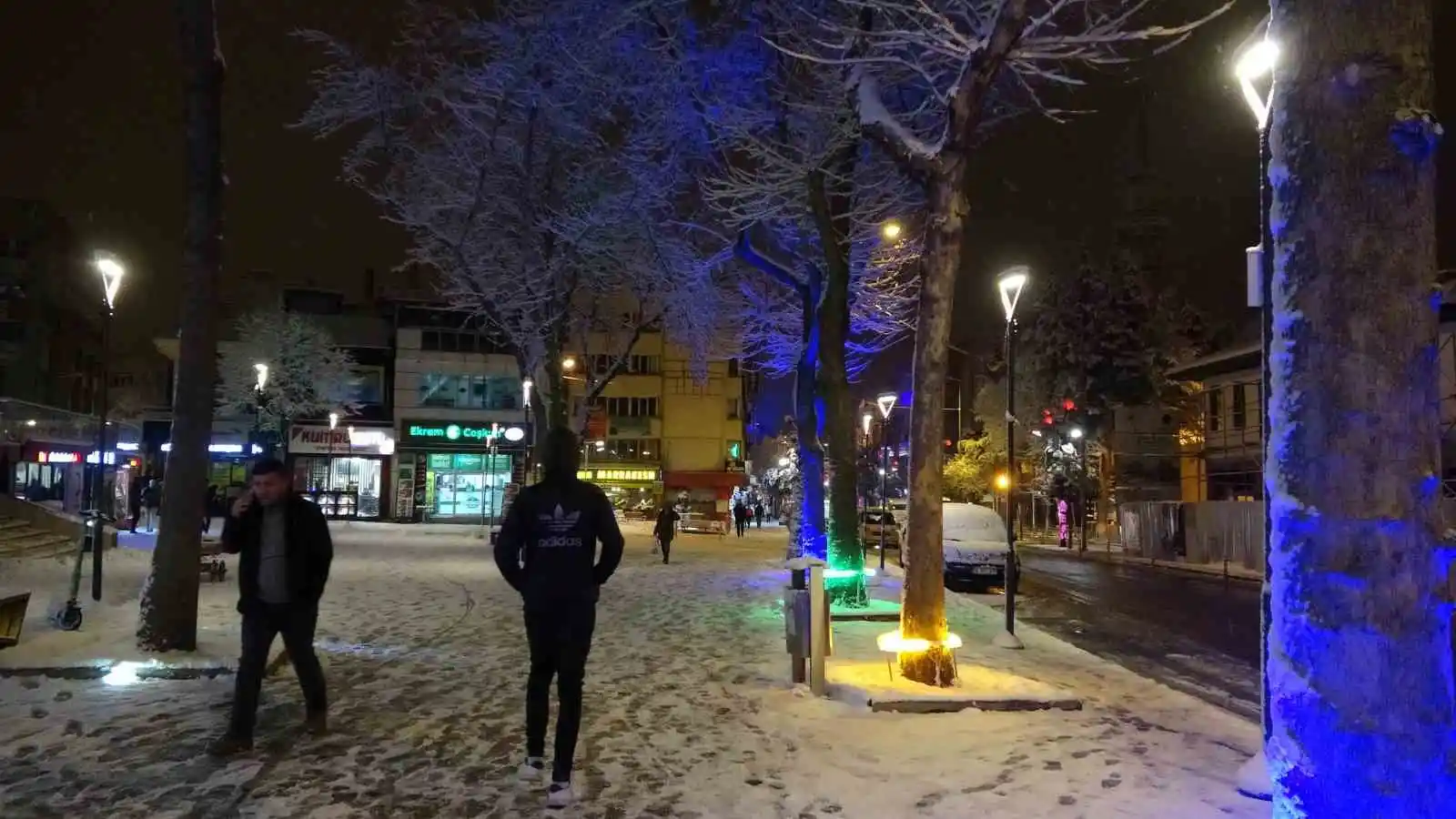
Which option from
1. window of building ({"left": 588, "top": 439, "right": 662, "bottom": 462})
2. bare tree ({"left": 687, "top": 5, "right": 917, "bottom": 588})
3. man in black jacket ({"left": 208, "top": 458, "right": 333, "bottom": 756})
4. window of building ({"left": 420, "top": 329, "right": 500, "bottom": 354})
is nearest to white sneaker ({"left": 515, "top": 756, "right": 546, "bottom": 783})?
man in black jacket ({"left": 208, "top": 458, "right": 333, "bottom": 756})

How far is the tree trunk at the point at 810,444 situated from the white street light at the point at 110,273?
371 inches

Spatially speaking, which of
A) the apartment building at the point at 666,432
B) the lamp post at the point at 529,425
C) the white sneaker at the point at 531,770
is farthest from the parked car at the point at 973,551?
the apartment building at the point at 666,432

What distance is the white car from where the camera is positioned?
20.3 m

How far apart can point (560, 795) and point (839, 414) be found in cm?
983

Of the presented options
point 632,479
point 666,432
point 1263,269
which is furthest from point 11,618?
point 666,432

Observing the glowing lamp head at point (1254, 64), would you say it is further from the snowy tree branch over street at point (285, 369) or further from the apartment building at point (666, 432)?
the apartment building at point (666, 432)

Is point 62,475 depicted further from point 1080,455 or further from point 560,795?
point 1080,455

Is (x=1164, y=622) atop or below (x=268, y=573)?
below

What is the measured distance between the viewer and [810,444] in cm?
1580

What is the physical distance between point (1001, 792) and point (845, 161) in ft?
35.7

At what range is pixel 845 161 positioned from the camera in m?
14.6

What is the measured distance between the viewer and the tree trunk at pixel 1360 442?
3066 mm

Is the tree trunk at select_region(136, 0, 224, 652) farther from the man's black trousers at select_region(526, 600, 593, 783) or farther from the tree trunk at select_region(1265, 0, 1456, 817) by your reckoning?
the tree trunk at select_region(1265, 0, 1456, 817)

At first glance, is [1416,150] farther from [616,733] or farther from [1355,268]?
[616,733]
